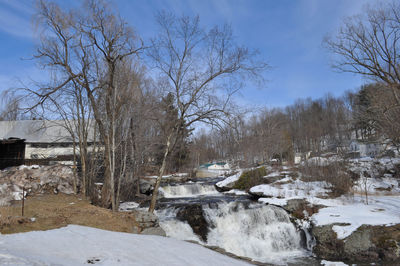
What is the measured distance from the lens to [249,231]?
445 inches

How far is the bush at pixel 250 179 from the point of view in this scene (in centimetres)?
1889

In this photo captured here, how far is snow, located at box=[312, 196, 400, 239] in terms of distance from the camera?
9812mm

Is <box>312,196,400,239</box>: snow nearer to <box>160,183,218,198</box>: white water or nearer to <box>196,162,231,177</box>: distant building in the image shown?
<box>160,183,218,198</box>: white water

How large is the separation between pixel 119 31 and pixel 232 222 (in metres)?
9.33

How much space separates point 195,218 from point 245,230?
226 cm

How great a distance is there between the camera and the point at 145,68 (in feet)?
42.1

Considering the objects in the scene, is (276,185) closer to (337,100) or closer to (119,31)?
(119,31)

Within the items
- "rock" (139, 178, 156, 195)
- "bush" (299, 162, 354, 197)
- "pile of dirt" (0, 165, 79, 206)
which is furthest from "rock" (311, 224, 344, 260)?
"pile of dirt" (0, 165, 79, 206)

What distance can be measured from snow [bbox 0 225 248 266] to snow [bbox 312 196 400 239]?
6244 millimetres

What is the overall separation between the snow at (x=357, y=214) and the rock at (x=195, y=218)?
4.62 m

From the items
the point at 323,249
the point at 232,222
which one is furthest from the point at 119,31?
the point at 323,249

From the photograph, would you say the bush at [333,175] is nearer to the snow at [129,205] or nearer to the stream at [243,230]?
the stream at [243,230]

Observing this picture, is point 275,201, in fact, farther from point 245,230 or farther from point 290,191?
point 245,230

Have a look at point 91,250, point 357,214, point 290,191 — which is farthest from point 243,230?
point 91,250
